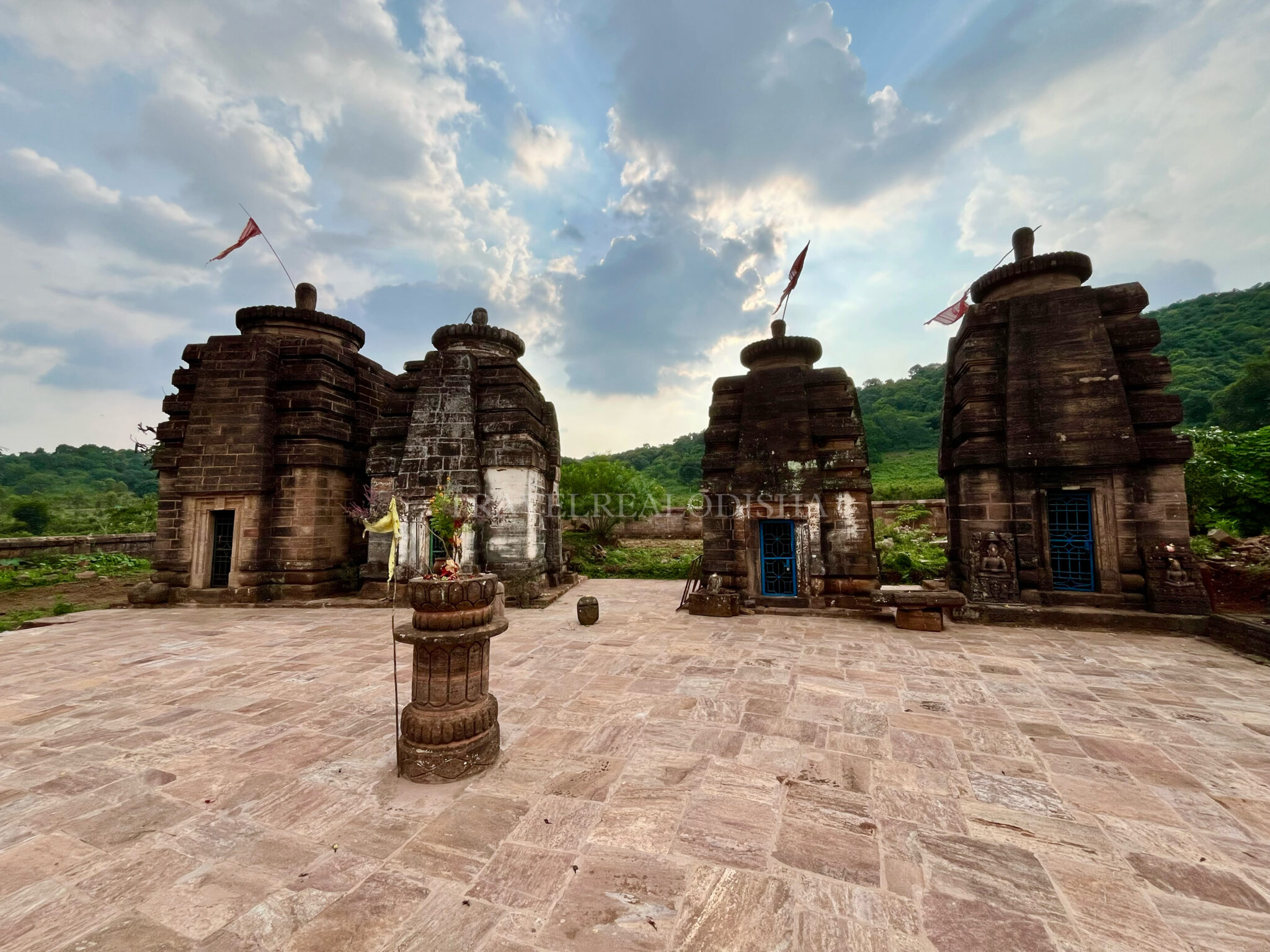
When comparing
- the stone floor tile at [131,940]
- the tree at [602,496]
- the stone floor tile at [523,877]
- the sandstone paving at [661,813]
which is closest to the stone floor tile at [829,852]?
the sandstone paving at [661,813]

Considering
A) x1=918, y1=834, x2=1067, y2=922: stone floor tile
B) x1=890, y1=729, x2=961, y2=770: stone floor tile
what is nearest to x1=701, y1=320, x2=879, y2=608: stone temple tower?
x1=890, y1=729, x2=961, y2=770: stone floor tile

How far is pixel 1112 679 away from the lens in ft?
16.8

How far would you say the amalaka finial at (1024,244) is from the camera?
29.8 ft

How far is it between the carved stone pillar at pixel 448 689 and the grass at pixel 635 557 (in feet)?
33.3

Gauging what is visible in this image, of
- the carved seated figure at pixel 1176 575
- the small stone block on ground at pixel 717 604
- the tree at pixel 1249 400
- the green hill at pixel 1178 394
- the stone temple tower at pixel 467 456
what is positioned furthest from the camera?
the green hill at pixel 1178 394

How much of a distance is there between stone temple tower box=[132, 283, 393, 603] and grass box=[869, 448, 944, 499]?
65.1 ft

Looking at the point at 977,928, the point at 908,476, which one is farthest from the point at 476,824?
the point at 908,476

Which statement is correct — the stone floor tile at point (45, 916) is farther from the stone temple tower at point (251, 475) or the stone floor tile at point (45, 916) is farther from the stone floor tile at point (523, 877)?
the stone temple tower at point (251, 475)

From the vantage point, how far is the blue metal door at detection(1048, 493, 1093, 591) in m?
7.92

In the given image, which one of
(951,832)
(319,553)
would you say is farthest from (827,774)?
(319,553)

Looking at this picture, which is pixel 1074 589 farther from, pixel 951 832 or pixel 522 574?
pixel 522 574

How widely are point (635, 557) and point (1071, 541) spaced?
12.2 metres

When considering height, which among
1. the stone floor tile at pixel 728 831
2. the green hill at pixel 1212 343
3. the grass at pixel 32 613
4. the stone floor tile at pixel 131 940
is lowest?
the stone floor tile at pixel 728 831

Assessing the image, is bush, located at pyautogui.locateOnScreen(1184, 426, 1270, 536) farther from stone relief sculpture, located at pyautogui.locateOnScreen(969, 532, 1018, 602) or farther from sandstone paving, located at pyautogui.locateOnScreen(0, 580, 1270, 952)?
sandstone paving, located at pyautogui.locateOnScreen(0, 580, 1270, 952)
